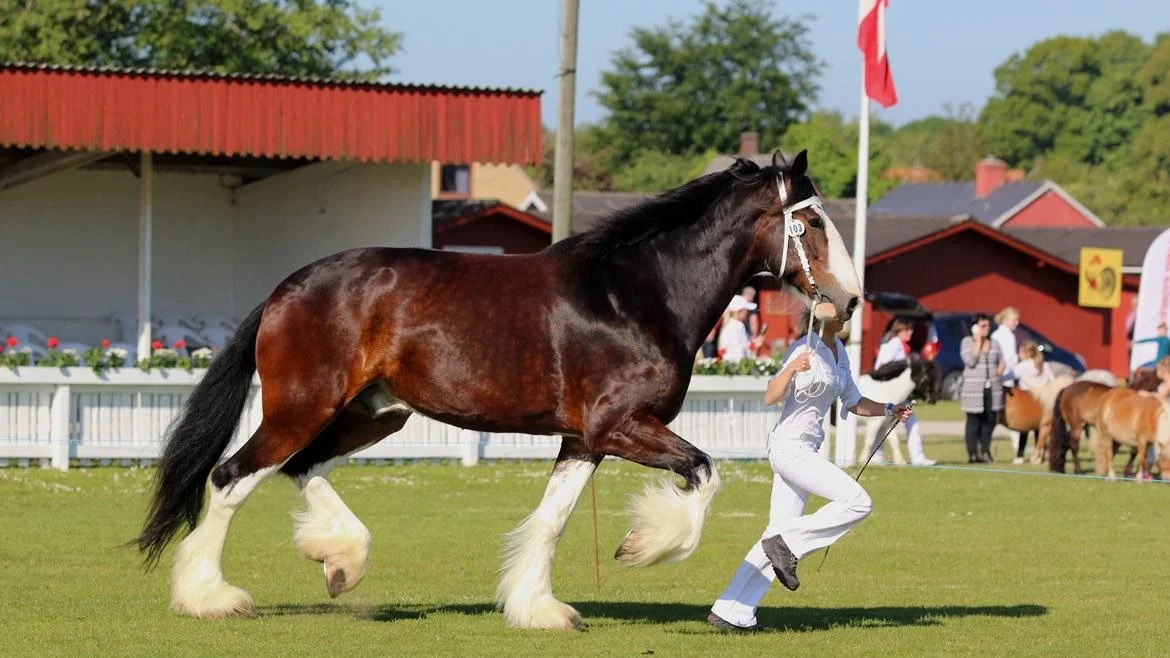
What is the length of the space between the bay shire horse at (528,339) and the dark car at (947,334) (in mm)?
27176

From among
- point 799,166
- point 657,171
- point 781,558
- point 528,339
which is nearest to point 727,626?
point 781,558

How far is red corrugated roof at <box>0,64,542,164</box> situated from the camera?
2175cm

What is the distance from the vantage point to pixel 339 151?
23188mm

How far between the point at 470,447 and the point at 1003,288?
29.9 m

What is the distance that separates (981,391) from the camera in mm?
22016

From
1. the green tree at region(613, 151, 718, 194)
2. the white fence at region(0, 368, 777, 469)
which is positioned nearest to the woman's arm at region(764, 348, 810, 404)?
the white fence at region(0, 368, 777, 469)

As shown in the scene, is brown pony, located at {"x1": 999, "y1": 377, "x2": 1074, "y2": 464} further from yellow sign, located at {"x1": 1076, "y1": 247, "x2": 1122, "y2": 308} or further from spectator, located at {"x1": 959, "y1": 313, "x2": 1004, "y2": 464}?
yellow sign, located at {"x1": 1076, "y1": 247, "x2": 1122, "y2": 308}

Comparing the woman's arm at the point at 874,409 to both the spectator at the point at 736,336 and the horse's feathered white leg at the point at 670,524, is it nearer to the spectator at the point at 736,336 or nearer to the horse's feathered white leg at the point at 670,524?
the horse's feathered white leg at the point at 670,524

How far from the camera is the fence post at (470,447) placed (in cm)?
1969

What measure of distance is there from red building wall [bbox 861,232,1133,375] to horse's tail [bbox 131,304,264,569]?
120 feet

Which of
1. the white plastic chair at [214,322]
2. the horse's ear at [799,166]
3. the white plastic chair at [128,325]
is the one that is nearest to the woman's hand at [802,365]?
the horse's ear at [799,166]

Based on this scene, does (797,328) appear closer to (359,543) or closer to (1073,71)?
(359,543)

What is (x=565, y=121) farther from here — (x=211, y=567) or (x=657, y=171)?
(x=657, y=171)

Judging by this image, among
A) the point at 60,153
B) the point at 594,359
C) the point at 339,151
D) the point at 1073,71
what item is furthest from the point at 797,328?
the point at 1073,71
